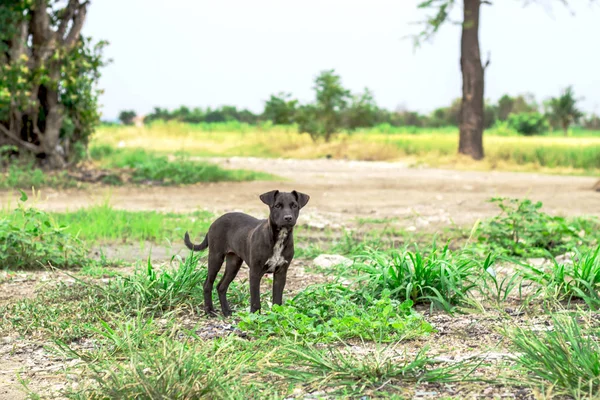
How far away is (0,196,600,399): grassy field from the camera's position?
3293mm

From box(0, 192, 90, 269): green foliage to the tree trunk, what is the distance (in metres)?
18.4

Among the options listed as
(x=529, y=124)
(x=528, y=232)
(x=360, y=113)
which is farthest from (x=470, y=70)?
(x=529, y=124)

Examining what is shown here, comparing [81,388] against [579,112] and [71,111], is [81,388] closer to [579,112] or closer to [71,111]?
[71,111]

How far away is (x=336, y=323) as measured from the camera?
13.8 ft

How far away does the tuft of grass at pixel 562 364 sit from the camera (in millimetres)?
3162

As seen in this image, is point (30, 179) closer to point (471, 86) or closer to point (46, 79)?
point (46, 79)

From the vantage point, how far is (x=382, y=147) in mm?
26781

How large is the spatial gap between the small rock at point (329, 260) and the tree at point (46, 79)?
10.4 metres

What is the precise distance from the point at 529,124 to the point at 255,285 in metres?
55.0

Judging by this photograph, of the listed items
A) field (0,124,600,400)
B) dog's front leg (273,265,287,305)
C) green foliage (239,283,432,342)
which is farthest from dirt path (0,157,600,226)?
dog's front leg (273,265,287,305)

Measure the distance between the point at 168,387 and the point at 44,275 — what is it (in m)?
3.50

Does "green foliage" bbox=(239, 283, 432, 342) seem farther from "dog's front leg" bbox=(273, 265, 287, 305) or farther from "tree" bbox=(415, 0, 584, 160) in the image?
"tree" bbox=(415, 0, 584, 160)

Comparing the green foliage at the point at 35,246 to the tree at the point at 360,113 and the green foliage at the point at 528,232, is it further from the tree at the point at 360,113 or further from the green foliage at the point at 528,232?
the tree at the point at 360,113

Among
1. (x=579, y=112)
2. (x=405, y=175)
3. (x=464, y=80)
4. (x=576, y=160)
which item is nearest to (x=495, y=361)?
(x=405, y=175)
